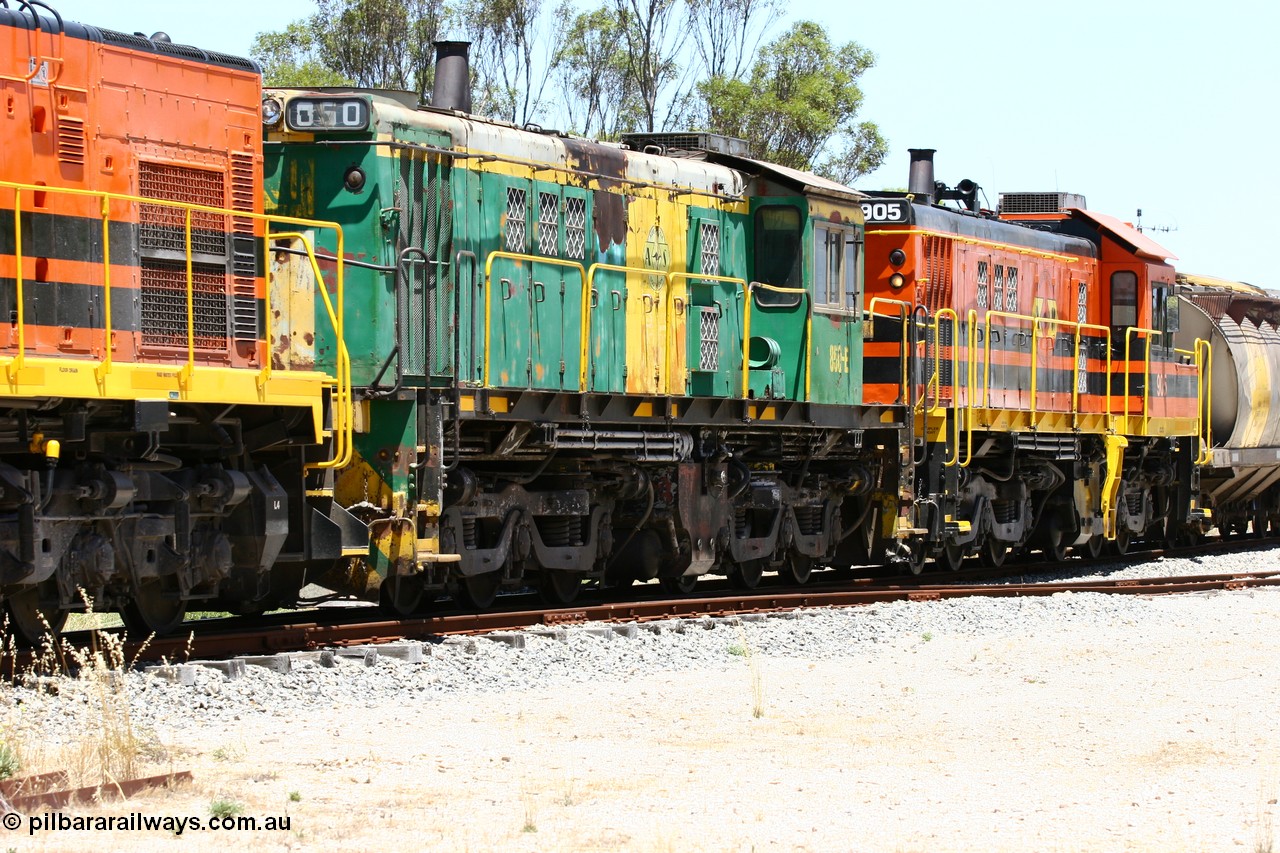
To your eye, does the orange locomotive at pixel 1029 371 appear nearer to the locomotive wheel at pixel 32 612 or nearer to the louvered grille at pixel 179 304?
the louvered grille at pixel 179 304

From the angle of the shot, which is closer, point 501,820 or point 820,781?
point 501,820

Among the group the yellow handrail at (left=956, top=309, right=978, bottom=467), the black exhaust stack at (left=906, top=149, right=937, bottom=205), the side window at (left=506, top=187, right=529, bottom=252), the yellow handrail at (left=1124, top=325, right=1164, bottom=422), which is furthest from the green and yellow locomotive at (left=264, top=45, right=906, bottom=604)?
the yellow handrail at (left=1124, top=325, right=1164, bottom=422)

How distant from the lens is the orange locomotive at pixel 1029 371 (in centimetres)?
1864

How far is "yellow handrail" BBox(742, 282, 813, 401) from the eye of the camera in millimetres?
15672

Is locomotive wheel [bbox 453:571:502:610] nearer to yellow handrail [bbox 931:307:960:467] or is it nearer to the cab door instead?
the cab door

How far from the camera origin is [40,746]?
8.05 meters

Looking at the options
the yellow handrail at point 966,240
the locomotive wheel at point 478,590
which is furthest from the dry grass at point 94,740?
the yellow handrail at point 966,240

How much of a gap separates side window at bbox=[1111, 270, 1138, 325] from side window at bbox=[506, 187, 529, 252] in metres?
11.5

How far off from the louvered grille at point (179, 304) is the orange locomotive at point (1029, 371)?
880 cm

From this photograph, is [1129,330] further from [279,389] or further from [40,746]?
[40,746]

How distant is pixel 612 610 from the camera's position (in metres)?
13.9

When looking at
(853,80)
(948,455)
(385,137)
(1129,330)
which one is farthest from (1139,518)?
(853,80)

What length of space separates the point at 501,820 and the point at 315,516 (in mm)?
4922

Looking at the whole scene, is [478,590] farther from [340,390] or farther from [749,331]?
[749,331]
